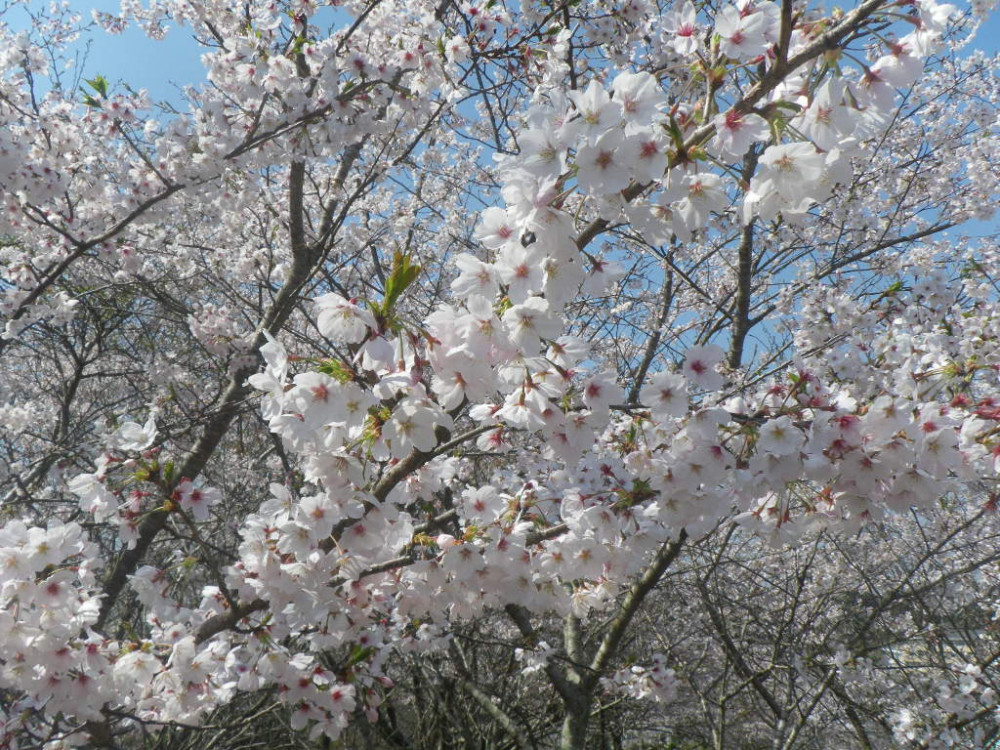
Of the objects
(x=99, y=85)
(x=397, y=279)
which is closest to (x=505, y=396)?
(x=397, y=279)

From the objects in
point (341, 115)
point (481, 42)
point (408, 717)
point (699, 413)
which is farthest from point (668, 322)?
point (408, 717)

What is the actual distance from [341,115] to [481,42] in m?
1.11

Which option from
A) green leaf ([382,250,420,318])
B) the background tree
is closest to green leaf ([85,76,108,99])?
the background tree

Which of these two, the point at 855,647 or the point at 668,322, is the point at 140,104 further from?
the point at 855,647

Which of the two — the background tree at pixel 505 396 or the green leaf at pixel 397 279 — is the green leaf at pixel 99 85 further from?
the green leaf at pixel 397 279

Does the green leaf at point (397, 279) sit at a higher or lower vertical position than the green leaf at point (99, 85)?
lower

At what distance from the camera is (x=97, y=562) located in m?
2.36

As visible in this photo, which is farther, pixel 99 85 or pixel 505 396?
pixel 99 85

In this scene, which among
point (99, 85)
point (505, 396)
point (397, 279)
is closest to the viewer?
point (397, 279)

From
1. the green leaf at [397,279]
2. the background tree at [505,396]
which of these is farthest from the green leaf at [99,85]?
the green leaf at [397,279]

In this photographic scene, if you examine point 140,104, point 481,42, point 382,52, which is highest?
point 382,52

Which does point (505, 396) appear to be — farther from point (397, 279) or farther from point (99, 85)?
point (99, 85)

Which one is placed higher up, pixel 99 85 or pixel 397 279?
pixel 99 85

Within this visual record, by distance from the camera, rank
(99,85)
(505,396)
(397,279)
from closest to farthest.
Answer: (397,279)
(505,396)
(99,85)
